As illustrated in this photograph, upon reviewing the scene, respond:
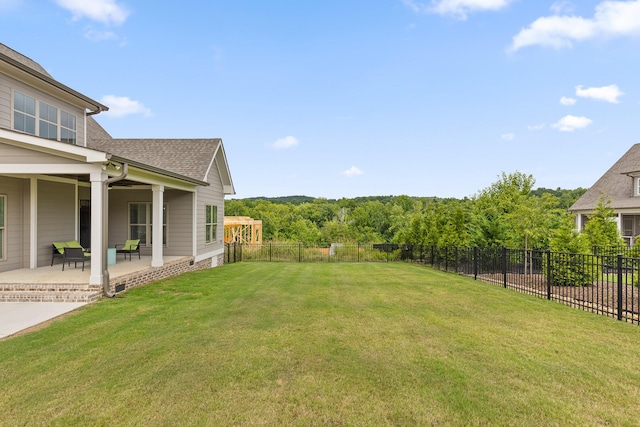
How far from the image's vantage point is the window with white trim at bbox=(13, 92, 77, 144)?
9.12 m

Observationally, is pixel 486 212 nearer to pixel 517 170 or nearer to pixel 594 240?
pixel 517 170

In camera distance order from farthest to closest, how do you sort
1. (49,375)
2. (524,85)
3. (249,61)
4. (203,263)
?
(249,61) < (524,85) < (203,263) < (49,375)

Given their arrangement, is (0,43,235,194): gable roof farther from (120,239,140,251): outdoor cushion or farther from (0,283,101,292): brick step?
(0,283,101,292): brick step

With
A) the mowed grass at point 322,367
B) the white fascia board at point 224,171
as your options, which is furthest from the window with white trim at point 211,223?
the mowed grass at point 322,367

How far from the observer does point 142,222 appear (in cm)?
1314

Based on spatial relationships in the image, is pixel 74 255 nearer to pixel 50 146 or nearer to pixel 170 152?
pixel 50 146

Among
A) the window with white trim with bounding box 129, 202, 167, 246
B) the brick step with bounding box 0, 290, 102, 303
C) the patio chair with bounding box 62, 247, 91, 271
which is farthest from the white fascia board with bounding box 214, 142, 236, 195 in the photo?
the brick step with bounding box 0, 290, 102, 303

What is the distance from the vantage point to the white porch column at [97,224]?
7.54 metres

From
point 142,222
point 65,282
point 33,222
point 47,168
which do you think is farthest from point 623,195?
point 33,222

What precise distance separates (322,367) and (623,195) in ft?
87.3

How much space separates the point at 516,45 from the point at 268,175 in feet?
119

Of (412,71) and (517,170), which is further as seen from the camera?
(412,71)

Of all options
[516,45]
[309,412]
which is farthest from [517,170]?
[309,412]

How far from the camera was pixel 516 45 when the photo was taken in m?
15.5
